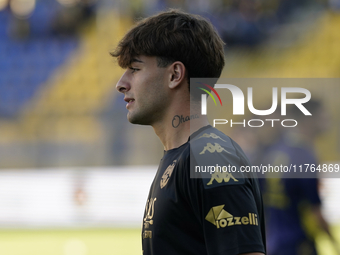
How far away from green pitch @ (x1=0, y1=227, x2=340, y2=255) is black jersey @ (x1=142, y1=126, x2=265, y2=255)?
17.6 feet

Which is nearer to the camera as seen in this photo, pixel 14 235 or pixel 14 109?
pixel 14 235

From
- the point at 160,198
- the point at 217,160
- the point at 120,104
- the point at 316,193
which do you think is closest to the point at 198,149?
the point at 217,160

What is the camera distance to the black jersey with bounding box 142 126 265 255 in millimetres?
1381

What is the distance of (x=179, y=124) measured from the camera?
182 cm

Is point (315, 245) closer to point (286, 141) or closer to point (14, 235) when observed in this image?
point (286, 141)

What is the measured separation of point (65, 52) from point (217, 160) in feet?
37.3

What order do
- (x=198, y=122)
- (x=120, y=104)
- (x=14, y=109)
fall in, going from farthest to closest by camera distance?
(x=14, y=109), (x=120, y=104), (x=198, y=122)

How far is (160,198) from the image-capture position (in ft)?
5.27

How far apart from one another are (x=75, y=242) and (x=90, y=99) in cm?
Result: 475

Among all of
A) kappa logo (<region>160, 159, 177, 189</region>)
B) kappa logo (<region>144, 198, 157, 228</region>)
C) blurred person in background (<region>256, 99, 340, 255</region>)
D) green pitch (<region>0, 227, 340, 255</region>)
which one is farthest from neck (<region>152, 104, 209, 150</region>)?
green pitch (<region>0, 227, 340, 255</region>)

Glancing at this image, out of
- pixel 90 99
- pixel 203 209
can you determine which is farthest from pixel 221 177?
pixel 90 99

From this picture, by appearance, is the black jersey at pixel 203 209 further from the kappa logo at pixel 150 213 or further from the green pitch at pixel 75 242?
the green pitch at pixel 75 242

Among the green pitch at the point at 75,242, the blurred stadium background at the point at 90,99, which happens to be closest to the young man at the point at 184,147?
the green pitch at the point at 75,242

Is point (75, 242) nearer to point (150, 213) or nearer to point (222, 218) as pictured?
point (150, 213)
